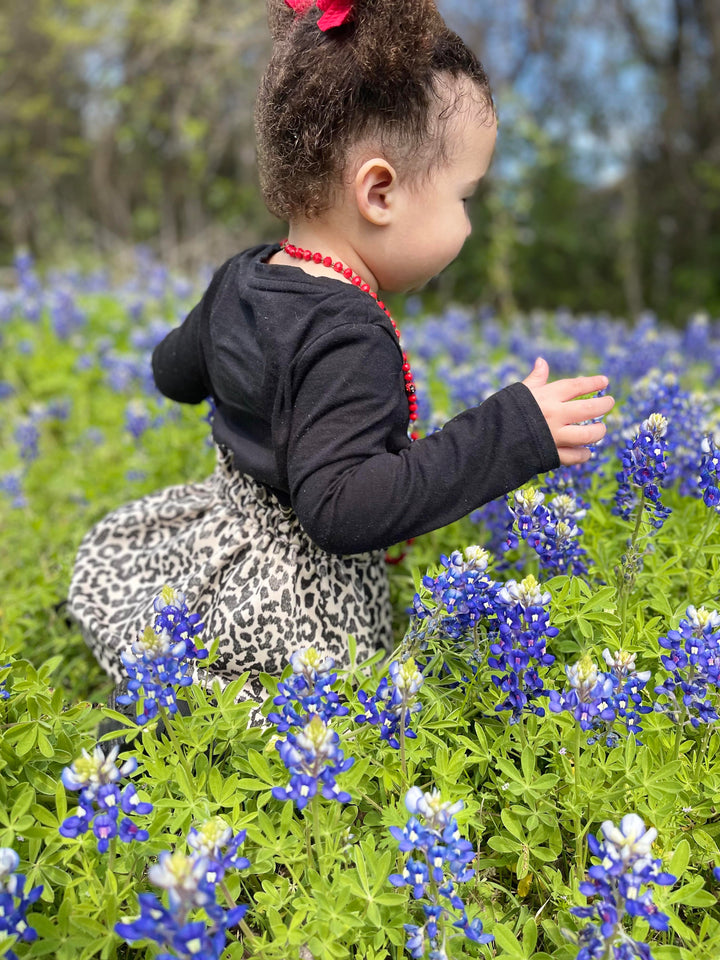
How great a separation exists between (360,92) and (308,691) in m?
1.32

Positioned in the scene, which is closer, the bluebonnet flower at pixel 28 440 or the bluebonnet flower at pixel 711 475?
the bluebonnet flower at pixel 711 475

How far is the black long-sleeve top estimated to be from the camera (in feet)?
6.22

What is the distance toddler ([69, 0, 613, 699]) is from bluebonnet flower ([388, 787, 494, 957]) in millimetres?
630

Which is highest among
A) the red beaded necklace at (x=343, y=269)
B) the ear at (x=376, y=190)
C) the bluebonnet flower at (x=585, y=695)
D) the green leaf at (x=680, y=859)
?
the ear at (x=376, y=190)

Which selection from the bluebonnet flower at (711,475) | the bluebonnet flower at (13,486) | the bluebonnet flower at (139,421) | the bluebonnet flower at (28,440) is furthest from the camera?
the bluebonnet flower at (28,440)

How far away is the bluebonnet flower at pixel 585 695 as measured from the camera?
155 cm

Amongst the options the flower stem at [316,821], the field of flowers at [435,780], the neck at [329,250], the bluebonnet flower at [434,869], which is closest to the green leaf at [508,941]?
the field of flowers at [435,780]

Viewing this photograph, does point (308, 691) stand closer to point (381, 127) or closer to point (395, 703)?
point (395, 703)

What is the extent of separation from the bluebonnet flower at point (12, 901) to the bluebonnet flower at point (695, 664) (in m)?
1.23

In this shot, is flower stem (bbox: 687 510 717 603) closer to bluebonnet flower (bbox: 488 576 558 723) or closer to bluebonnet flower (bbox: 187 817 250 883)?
bluebonnet flower (bbox: 488 576 558 723)

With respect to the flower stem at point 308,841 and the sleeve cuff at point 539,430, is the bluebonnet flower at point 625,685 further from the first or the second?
the flower stem at point 308,841

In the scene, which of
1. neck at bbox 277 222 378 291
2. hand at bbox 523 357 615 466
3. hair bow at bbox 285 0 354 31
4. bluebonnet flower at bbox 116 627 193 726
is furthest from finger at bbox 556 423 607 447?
hair bow at bbox 285 0 354 31

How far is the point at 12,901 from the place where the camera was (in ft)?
4.68

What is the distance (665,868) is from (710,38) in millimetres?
9116
